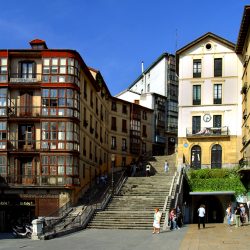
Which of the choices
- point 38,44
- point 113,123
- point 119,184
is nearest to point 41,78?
point 38,44

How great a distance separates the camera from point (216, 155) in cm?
5575

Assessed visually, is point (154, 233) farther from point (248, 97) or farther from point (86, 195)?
point (248, 97)

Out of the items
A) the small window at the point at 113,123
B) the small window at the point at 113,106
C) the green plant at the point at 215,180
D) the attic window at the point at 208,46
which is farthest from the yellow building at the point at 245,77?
the small window at the point at 113,123

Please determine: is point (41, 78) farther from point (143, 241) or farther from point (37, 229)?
point (143, 241)

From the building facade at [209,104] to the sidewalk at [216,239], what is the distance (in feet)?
67.0

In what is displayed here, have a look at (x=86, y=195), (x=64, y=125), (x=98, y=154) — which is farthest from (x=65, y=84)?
(x=98, y=154)

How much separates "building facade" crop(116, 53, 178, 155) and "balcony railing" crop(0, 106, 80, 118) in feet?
114

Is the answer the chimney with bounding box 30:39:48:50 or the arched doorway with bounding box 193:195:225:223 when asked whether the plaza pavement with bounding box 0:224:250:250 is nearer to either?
the chimney with bounding box 30:39:48:50

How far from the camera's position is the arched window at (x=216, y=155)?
55562 mm

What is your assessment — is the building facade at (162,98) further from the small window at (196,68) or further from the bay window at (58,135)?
the bay window at (58,135)

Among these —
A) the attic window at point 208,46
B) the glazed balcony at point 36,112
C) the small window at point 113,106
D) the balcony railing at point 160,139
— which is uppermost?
the attic window at point 208,46

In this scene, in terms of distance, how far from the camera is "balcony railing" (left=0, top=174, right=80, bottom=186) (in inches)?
1713

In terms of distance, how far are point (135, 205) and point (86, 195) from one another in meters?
7.27

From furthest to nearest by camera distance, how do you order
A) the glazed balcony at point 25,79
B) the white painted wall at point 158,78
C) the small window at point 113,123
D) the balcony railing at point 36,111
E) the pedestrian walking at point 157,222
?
1. the white painted wall at point 158,78
2. the small window at point 113,123
3. the glazed balcony at point 25,79
4. the balcony railing at point 36,111
5. the pedestrian walking at point 157,222
